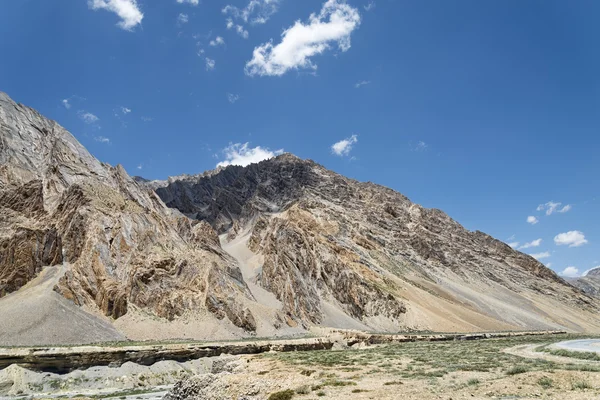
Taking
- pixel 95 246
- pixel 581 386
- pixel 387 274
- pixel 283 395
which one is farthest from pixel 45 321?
pixel 387 274

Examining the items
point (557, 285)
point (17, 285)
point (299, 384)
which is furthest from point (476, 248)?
point (299, 384)

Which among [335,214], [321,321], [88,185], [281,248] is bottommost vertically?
[321,321]

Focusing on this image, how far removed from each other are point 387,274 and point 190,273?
66.1 metres

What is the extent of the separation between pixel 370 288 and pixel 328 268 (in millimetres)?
12566

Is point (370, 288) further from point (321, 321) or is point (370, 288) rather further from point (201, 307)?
point (201, 307)

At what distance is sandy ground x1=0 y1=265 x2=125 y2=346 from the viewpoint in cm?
5300

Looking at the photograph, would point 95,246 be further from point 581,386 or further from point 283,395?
point 581,386

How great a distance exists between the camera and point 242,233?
185 m

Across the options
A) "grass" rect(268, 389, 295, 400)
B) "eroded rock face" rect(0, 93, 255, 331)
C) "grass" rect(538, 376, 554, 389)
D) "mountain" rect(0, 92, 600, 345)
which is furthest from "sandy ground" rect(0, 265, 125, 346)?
"grass" rect(538, 376, 554, 389)

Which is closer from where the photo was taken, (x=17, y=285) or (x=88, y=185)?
(x=17, y=285)

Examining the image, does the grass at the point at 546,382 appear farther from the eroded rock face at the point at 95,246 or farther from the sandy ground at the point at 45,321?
the eroded rock face at the point at 95,246

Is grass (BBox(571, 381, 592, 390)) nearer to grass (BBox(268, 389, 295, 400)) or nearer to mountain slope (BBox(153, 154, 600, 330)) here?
grass (BBox(268, 389, 295, 400))

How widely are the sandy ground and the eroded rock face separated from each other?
276cm

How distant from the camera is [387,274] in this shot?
414ft
